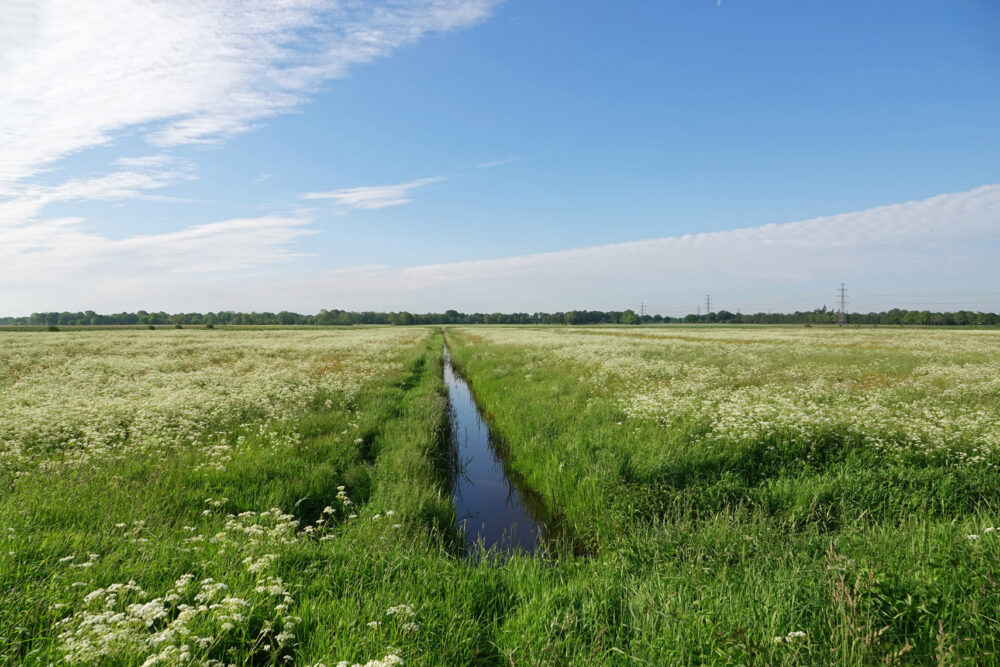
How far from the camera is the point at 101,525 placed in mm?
5316

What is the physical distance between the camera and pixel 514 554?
5562mm

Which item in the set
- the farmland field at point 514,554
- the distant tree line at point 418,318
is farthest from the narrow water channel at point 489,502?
the distant tree line at point 418,318

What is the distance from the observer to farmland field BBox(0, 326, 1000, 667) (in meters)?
3.45

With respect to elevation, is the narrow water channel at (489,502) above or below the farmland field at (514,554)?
below

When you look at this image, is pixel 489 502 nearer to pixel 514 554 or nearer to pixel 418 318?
pixel 514 554

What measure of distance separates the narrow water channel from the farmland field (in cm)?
46

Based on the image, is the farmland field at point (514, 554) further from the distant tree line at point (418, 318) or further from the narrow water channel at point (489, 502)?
the distant tree line at point (418, 318)

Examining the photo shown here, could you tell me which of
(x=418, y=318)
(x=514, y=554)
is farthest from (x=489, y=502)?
(x=418, y=318)

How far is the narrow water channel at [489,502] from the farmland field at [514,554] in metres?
0.46

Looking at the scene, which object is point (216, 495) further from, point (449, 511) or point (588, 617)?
point (588, 617)

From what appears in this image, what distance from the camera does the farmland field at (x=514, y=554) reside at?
3.45m

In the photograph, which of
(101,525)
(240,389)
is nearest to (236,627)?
(101,525)

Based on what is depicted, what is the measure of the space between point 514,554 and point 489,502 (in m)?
3.88

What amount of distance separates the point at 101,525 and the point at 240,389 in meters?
10.0
